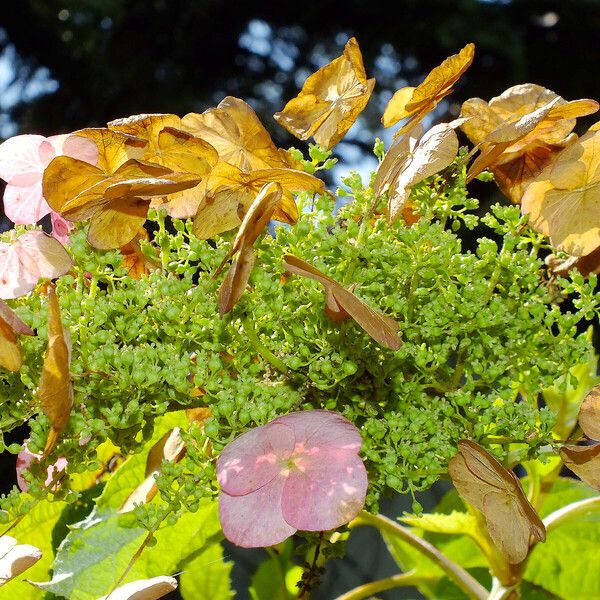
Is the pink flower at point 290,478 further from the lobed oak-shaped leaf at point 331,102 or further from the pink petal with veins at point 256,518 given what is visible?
the lobed oak-shaped leaf at point 331,102

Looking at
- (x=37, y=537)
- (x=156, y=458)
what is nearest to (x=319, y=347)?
(x=156, y=458)

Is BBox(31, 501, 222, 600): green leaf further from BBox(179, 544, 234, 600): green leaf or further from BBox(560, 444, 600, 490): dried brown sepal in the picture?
BBox(560, 444, 600, 490): dried brown sepal

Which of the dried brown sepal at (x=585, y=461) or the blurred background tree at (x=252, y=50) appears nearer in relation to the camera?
the dried brown sepal at (x=585, y=461)

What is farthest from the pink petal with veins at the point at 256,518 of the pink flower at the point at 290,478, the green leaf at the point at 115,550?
the green leaf at the point at 115,550

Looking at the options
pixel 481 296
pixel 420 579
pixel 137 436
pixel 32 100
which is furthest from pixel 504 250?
pixel 32 100

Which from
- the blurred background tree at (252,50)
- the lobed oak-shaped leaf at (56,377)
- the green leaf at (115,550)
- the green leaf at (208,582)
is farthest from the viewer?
the blurred background tree at (252,50)

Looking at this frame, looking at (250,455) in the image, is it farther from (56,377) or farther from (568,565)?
(568,565)

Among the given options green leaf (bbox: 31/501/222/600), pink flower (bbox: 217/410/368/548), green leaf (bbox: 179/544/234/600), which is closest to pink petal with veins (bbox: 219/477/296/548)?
pink flower (bbox: 217/410/368/548)
